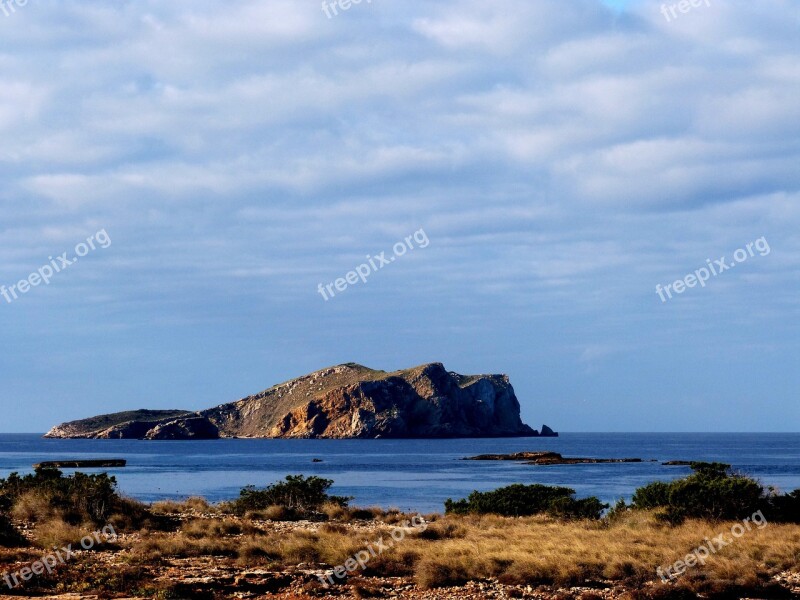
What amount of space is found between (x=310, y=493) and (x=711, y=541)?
20447 mm

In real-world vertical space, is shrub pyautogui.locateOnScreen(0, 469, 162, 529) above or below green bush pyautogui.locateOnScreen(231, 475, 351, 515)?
above

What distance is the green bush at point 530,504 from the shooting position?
112 ft

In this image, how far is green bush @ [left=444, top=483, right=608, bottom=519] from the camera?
34.2 metres

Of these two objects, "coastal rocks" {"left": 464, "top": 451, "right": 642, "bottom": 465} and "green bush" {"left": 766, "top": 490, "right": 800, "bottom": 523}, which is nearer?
"green bush" {"left": 766, "top": 490, "right": 800, "bottom": 523}

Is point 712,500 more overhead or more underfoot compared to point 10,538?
more underfoot

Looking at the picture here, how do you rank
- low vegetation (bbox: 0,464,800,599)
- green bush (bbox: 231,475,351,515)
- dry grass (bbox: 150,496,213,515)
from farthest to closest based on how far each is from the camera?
green bush (bbox: 231,475,351,515)
dry grass (bbox: 150,496,213,515)
low vegetation (bbox: 0,464,800,599)

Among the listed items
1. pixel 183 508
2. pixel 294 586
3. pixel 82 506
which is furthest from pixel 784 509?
pixel 82 506

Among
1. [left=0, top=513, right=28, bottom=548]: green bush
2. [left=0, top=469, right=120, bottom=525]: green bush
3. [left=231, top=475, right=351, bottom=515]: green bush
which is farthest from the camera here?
[left=231, top=475, right=351, bottom=515]: green bush

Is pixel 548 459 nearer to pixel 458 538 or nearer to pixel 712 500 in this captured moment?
pixel 712 500

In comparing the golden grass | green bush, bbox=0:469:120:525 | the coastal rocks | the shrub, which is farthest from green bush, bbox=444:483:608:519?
the coastal rocks

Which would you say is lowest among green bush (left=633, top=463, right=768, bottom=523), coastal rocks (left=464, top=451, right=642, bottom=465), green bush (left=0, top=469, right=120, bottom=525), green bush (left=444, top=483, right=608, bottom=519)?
coastal rocks (left=464, top=451, right=642, bottom=465)

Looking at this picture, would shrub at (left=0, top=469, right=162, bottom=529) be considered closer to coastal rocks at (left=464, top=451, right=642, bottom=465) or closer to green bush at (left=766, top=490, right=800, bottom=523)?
green bush at (left=766, top=490, right=800, bottom=523)

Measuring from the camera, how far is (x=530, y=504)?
120 ft

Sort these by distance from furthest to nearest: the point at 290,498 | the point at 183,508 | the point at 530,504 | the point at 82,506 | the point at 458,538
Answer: the point at 290,498, the point at 183,508, the point at 530,504, the point at 82,506, the point at 458,538
